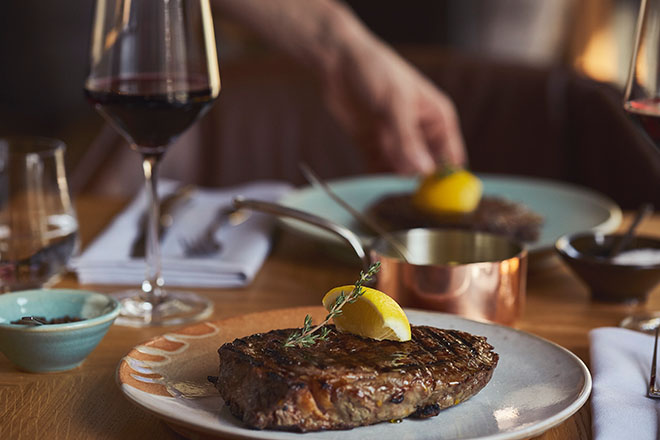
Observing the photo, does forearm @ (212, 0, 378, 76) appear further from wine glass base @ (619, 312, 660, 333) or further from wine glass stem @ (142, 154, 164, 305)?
wine glass base @ (619, 312, 660, 333)

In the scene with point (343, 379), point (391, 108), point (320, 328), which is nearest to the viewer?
point (343, 379)

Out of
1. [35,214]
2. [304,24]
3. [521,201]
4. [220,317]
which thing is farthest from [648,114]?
[304,24]

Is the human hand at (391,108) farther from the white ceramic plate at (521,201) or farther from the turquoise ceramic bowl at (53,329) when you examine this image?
the turquoise ceramic bowl at (53,329)

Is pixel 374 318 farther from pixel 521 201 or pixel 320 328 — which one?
pixel 521 201

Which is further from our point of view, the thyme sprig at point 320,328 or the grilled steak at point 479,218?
the grilled steak at point 479,218

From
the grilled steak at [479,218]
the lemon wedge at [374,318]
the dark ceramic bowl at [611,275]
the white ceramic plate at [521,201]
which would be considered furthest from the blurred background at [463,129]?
the lemon wedge at [374,318]

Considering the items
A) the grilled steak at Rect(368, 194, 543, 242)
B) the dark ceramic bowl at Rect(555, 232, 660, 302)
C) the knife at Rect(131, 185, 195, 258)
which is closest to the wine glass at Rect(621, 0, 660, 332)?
the dark ceramic bowl at Rect(555, 232, 660, 302)
